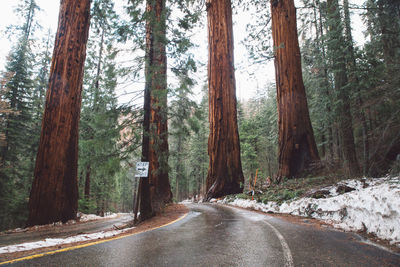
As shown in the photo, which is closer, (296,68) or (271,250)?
(271,250)

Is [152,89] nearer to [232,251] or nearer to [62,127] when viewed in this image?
[62,127]

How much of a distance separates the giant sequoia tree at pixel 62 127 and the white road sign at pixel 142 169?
11.5 feet

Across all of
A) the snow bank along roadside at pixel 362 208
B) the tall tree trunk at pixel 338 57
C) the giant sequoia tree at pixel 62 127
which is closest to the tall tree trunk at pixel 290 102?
the tall tree trunk at pixel 338 57

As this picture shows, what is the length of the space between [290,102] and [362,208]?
7413 mm

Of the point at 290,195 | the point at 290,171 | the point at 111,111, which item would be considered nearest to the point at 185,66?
the point at 111,111

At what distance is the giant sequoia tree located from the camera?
24.8 feet

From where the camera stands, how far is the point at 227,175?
1266 cm

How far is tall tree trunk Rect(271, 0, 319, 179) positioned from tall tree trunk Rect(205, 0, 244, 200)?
296cm

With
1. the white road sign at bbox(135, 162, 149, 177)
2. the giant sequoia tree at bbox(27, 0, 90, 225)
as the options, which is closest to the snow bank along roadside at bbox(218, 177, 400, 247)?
the white road sign at bbox(135, 162, 149, 177)

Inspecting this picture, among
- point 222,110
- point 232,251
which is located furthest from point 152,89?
point 222,110

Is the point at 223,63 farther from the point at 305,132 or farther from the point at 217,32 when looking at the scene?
the point at 305,132

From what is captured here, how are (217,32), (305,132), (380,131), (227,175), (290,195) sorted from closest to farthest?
(380,131)
(290,195)
(305,132)
(227,175)
(217,32)

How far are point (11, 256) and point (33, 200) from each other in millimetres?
5892

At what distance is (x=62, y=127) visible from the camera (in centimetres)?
820
